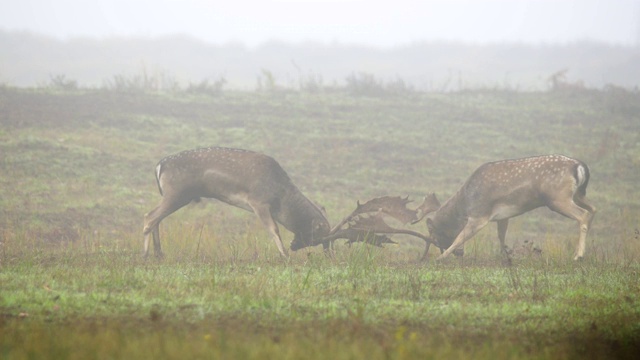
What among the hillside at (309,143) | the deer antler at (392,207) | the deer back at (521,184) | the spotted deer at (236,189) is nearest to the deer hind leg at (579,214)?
the deer back at (521,184)

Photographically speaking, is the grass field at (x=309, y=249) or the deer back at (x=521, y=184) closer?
the grass field at (x=309, y=249)

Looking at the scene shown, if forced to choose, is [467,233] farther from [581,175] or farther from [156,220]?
[156,220]

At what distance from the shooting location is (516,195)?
48.1 feet

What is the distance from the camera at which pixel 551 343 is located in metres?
8.23

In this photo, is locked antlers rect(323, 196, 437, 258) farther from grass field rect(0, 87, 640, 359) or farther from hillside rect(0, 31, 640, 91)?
hillside rect(0, 31, 640, 91)

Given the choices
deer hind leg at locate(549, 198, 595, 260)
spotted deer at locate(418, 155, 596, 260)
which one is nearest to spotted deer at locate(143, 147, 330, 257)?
spotted deer at locate(418, 155, 596, 260)

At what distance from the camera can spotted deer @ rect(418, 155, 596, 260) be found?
14.5 meters

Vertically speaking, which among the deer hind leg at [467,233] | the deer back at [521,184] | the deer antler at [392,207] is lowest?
the deer hind leg at [467,233]

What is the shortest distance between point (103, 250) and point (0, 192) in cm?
511

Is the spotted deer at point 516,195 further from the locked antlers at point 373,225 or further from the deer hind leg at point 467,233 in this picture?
the locked antlers at point 373,225

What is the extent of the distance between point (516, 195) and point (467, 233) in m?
0.97

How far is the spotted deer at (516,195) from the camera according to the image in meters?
14.5

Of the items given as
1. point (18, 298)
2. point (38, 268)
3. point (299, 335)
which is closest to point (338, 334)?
point (299, 335)

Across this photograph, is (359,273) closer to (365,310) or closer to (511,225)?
(365,310)
